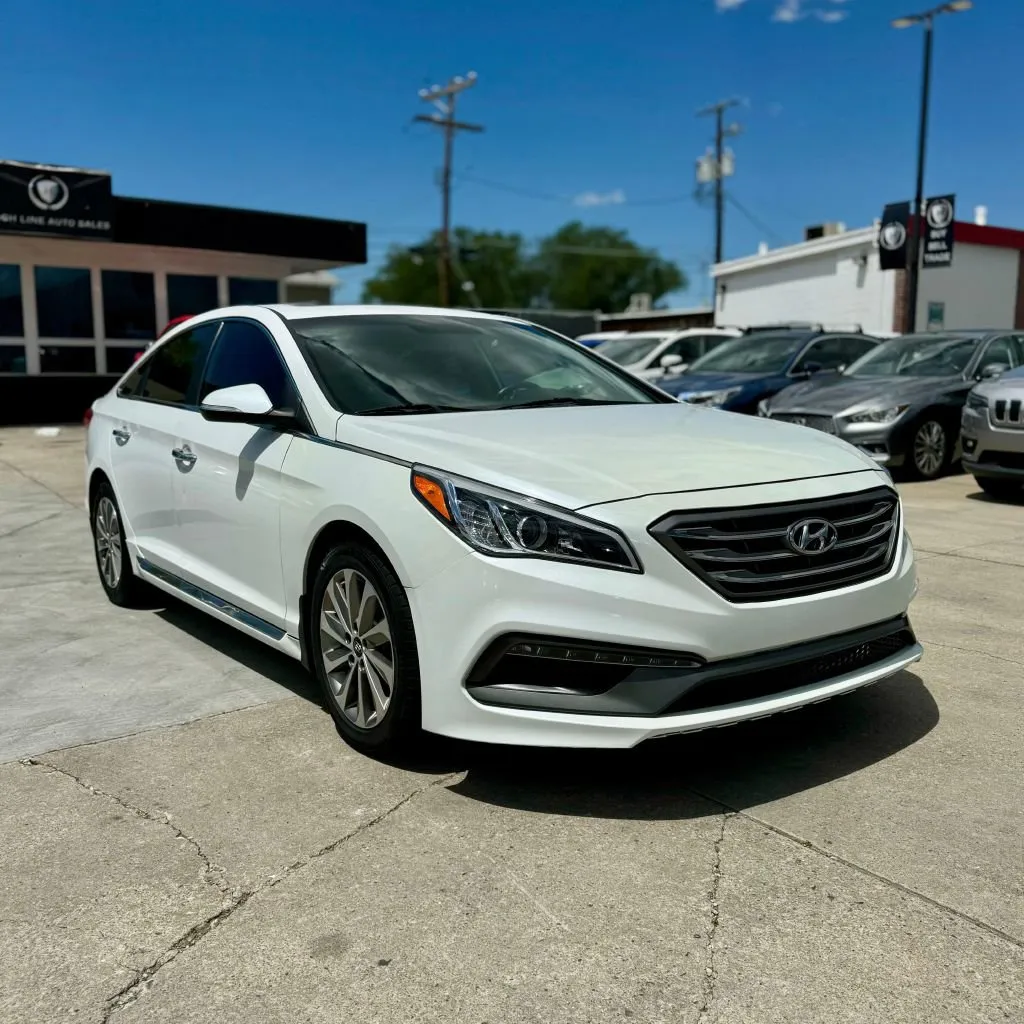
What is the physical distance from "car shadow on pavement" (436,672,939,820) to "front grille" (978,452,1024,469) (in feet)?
17.9

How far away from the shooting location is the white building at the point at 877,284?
28516mm

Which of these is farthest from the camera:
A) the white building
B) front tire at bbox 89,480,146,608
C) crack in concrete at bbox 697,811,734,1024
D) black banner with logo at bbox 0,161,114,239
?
the white building

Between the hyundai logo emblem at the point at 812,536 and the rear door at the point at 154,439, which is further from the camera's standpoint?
the rear door at the point at 154,439

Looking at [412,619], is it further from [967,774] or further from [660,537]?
[967,774]

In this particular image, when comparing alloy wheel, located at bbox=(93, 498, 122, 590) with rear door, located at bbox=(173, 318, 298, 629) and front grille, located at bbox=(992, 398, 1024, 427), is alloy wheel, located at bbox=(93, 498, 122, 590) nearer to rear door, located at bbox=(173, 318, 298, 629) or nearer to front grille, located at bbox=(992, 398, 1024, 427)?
rear door, located at bbox=(173, 318, 298, 629)

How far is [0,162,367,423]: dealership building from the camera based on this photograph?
54.6 feet

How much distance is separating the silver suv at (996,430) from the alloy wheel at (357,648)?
690 centimetres

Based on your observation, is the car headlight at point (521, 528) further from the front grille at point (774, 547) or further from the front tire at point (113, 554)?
the front tire at point (113, 554)

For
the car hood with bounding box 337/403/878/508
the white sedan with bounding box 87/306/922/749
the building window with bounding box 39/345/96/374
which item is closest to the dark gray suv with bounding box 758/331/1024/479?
the white sedan with bounding box 87/306/922/749

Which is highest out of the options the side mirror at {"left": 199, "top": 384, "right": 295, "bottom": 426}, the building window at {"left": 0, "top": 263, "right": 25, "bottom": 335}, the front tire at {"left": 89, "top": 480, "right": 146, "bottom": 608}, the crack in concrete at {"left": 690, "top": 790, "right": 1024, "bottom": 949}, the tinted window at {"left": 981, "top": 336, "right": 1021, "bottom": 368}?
the building window at {"left": 0, "top": 263, "right": 25, "bottom": 335}

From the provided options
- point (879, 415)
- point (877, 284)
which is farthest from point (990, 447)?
point (877, 284)

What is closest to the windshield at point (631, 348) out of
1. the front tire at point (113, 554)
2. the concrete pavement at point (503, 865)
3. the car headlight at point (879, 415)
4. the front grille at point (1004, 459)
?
the car headlight at point (879, 415)

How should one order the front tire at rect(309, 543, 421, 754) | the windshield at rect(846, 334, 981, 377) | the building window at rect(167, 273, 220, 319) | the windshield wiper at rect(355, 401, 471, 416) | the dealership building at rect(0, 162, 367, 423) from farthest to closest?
the building window at rect(167, 273, 220, 319), the dealership building at rect(0, 162, 367, 423), the windshield at rect(846, 334, 981, 377), the windshield wiper at rect(355, 401, 471, 416), the front tire at rect(309, 543, 421, 754)

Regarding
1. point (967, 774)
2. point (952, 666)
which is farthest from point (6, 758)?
point (952, 666)
